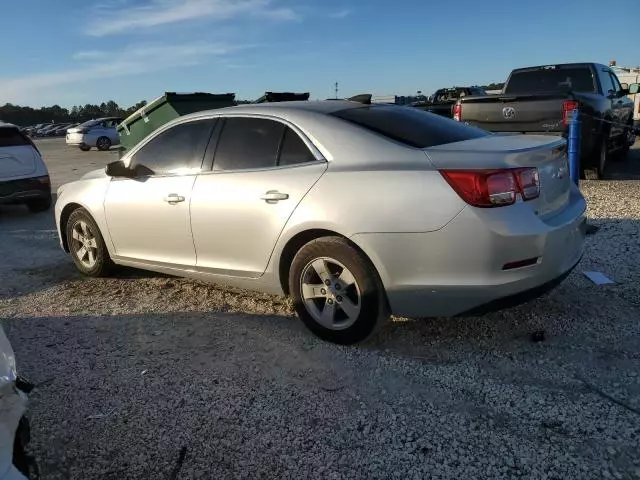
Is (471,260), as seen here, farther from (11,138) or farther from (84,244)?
(11,138)

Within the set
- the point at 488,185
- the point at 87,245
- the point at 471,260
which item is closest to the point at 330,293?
the point at 471,260

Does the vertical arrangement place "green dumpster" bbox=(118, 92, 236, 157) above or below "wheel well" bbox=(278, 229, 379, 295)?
above

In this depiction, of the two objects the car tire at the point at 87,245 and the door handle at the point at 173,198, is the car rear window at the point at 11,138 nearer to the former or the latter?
the car tire at the point at 87,245

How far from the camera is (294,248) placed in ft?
12.5

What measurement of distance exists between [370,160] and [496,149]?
2.41ft

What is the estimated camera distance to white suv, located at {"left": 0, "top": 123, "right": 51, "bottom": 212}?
8991mm

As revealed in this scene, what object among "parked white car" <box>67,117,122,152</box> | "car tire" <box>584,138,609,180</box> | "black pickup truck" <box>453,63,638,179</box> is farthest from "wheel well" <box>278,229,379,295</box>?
"parked white car" <box>67,117,122,152</box>

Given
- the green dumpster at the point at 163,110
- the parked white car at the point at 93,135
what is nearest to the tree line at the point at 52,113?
the parked white car at the point at 93,135

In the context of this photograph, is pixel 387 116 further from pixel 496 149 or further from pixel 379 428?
pixel 379 428

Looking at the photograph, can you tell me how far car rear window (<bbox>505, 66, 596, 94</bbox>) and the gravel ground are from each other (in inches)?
256

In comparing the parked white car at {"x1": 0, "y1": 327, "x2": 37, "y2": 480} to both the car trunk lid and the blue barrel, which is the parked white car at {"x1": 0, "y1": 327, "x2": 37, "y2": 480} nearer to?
the car trunk lid

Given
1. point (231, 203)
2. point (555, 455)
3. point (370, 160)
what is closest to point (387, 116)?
point (370, 160)

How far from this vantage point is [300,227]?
3658 millimetres

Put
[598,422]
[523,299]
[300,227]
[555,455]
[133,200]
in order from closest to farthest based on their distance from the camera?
[555,455], [598,422], [523,299], [300,227], [133,200]
